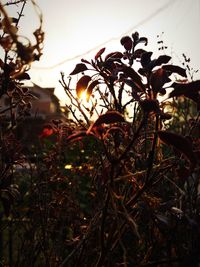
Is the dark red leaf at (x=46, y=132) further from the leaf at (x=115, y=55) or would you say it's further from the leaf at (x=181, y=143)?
the leaf at (x=181, y=143)


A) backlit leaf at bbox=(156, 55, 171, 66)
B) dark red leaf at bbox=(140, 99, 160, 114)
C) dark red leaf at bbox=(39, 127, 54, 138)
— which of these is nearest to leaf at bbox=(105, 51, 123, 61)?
backlit leaf at bbox=(156, 55, 171, 66)

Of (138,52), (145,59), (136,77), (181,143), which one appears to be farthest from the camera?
(138,52)

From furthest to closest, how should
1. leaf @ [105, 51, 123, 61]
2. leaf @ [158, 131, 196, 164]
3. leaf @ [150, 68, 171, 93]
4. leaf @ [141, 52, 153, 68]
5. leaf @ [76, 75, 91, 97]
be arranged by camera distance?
leaf @ [105, 51, 123, 61]
leaf @ [76, 75, 91, 97]
leaf @ [141, 52, 153, 68]
leaf @ [150, 68, 171, 93]
leaf @ [158, 131, 196, 164]

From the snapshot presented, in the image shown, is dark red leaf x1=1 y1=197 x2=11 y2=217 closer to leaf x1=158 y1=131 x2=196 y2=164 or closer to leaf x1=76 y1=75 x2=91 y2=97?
leaf x1=76 y1=75 x2=91 y2=97

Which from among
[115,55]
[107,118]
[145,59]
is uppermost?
[115,55]

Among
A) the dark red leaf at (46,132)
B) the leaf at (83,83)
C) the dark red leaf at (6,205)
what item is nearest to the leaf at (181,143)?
the leaf at (83,83)

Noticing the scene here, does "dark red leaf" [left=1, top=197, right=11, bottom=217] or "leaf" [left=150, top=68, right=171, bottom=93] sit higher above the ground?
"leaf" [left=150, top=68, right=171, bottom=93]

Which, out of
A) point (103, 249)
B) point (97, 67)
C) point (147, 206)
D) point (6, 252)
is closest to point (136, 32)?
point (97, 67)

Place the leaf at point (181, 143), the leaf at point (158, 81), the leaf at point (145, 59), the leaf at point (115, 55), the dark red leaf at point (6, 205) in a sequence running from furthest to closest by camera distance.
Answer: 1. the dark red leaf at point (6, 205)
2. the leaf at point (115, 55)
3. the leaf at point (145, 59)
4. the leaf at point (158, 81)
5. the leaf at point (181, 143)

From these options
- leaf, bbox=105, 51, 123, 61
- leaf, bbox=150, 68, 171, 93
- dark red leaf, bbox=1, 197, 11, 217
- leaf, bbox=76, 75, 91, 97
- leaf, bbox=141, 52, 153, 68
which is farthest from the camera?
dark red leaf, bbox=1, 197, 11, 217

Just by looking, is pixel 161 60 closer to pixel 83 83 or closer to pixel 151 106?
pixel 83 83

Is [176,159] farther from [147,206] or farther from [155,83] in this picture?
[155,83]

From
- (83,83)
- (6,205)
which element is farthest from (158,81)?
(6,205)

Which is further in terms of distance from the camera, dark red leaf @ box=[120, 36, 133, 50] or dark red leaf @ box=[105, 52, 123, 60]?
dark red leaf @ box=[120, 36, 133, 50]
